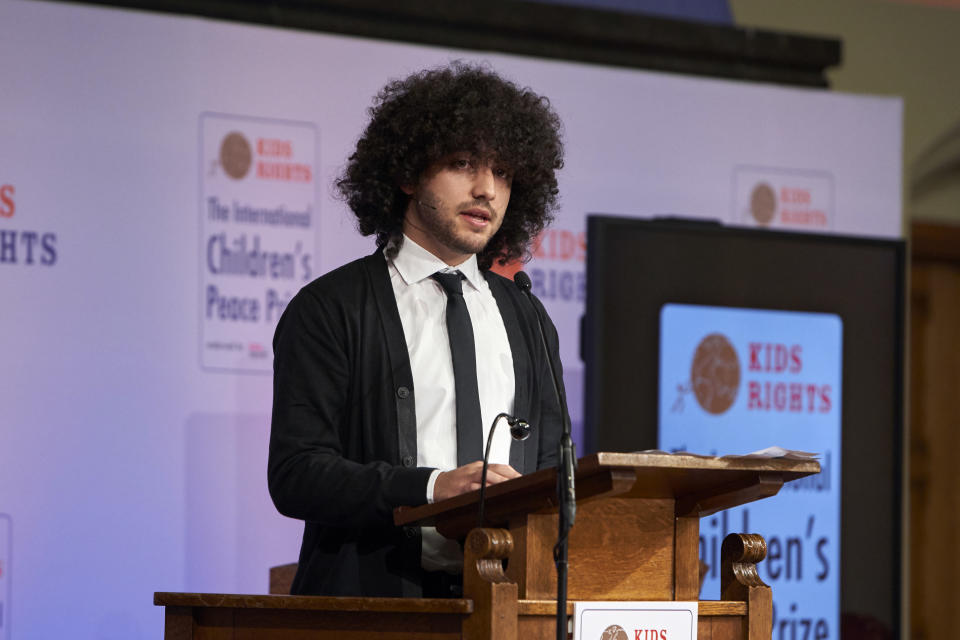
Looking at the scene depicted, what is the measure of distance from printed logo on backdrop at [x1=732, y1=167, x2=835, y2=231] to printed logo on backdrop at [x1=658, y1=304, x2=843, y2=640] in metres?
0.53

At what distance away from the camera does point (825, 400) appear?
4121 mm

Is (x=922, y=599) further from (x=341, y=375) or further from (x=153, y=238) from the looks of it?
(x=341, y=375)

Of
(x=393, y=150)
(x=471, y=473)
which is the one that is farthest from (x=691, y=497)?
(x=393, y=150)

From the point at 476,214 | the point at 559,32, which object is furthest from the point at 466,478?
the point at 559,32

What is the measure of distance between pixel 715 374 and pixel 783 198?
0.86 meters

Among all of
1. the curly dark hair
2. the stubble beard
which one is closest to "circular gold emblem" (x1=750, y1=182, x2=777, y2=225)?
the curly dark hair

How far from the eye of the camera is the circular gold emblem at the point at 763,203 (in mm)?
4520

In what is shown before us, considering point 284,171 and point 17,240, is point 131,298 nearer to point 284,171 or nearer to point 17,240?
point 17,240

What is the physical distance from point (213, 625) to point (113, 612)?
1.86 metres

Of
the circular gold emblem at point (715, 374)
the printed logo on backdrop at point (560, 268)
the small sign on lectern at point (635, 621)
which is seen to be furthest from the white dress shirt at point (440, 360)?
the printed logo on backdrop at point (560, 268)

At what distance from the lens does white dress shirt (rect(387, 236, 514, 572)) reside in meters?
2.12

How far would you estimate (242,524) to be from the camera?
3.76 meters

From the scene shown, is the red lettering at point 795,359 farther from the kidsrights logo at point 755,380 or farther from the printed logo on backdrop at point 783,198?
the printed logo on backdrop at point 783,198

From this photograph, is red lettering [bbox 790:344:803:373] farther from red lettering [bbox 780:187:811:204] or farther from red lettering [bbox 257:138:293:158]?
red lettering [bbox 257:138:293:158]
